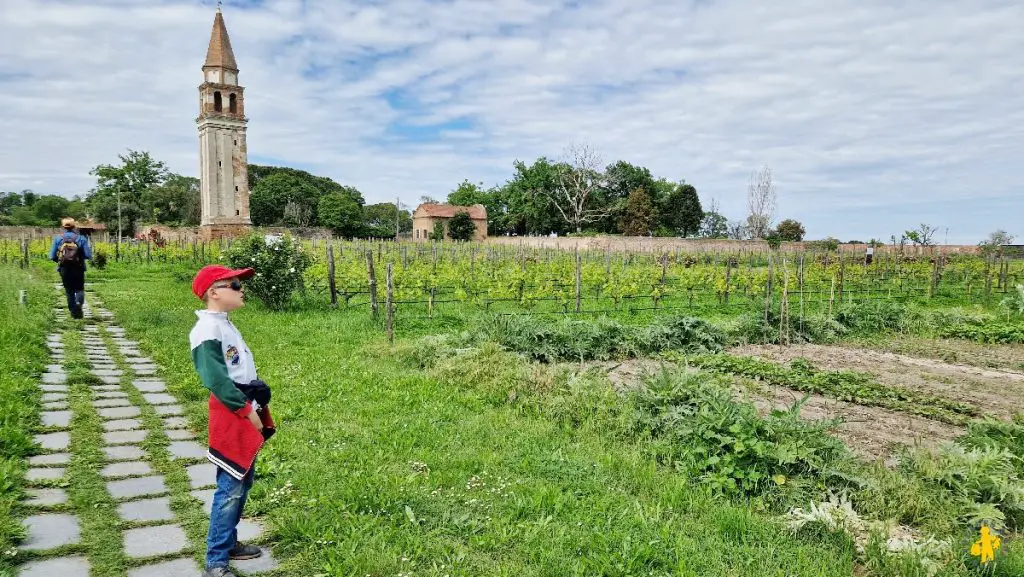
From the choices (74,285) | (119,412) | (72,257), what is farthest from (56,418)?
(74,285)

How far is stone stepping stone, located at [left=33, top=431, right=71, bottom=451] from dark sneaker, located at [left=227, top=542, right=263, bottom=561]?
207cm

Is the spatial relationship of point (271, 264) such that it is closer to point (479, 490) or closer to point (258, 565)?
point (479, 490)

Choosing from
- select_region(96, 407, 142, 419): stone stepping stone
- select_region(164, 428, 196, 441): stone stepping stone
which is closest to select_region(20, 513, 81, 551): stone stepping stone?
select_region(164, 428, 196, 441): stone stepping stone

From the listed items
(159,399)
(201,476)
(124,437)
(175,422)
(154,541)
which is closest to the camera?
(154,541)

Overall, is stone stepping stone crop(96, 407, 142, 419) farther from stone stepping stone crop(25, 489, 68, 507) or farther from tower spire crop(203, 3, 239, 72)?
tower spire crop(203, 3, 239, 72)

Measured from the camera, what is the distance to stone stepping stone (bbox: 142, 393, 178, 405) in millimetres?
5508

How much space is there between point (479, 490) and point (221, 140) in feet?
129

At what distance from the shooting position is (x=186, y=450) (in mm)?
4383

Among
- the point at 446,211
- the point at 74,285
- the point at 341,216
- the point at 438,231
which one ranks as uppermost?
the point at 446,211

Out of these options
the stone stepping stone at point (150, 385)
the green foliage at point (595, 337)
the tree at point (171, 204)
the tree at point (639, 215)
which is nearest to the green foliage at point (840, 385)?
the green foliage at point (595, 337)

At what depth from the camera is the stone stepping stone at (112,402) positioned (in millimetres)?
5288

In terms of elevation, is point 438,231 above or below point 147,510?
above

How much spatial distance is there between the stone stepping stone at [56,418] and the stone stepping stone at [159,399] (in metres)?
0.66

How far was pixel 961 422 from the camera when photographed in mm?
6051
